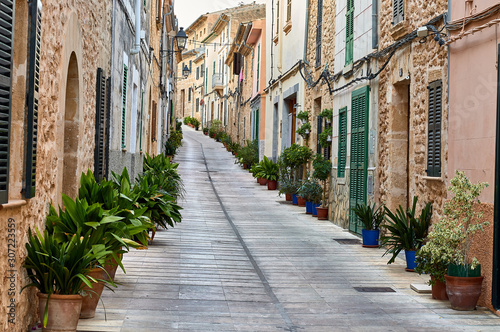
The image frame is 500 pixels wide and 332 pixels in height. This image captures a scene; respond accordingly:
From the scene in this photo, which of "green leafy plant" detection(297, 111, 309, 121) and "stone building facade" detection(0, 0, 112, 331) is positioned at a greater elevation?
"green leafy plant" detection(297, 111, 309, 121)

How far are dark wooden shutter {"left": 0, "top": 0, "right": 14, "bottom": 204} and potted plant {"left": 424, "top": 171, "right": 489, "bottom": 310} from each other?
14.4 feet

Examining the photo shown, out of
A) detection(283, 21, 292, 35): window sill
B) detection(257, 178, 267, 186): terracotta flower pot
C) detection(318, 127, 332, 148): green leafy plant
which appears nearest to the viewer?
detection(318, 127, 332, 148): green leafy plant

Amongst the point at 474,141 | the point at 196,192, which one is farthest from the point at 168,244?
the point at 196,192

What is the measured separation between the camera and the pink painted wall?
6578 millimetres

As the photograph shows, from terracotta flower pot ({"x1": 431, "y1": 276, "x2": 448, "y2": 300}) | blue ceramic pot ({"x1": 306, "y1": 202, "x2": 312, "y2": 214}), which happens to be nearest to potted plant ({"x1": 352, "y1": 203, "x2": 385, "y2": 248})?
terracotta flower pot ({"x1": 431, "y1": 276, "x2": 448, "y2": 300})

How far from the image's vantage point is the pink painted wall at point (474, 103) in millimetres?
6578

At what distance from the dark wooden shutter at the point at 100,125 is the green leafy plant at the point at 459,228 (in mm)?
4578

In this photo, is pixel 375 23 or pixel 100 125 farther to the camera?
pixel 375 23

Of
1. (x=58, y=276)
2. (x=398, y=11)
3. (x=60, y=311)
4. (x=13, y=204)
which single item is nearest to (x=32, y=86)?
(x=13, y=204)

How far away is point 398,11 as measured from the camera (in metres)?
10.1

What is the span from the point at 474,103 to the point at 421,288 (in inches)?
85.9

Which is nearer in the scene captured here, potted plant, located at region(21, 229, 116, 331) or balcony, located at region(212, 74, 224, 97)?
potted plant, located at region(21, 229, 116, 331)

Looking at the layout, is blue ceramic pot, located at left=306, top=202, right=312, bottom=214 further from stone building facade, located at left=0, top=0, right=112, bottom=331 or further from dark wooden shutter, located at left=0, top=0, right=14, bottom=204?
dark wooden shutter, located at left=0, top=0, right=14, bottom=204

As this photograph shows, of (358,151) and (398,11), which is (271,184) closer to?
(358,151)
